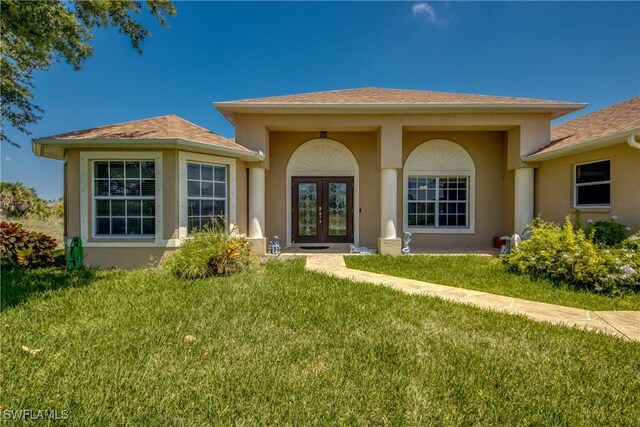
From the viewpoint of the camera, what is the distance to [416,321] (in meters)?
4.02

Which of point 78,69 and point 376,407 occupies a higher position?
point 78,69

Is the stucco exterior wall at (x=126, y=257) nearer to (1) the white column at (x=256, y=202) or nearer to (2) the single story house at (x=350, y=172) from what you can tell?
(2) the single story house at (x=350, y=172)

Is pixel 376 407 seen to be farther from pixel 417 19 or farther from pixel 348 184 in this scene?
pixel 417 19

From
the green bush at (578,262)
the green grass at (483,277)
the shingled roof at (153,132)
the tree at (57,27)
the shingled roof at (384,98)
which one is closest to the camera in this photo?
the green grass at (483,277)

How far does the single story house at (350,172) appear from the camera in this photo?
24.6 feet

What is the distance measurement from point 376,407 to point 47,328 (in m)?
4.17

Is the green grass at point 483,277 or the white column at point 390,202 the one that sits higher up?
the white column at point 390,202

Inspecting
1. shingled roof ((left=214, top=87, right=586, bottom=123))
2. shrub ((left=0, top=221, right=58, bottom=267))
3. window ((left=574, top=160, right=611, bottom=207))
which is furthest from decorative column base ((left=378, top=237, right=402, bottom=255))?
shrub ((left=0, top=221, right=58, bottom=267))

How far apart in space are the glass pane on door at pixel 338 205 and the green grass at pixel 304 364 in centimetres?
625

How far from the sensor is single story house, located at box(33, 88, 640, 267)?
295 inches

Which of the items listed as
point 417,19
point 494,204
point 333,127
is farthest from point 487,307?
point 417,19

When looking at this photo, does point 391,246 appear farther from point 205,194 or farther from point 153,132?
point 153,132

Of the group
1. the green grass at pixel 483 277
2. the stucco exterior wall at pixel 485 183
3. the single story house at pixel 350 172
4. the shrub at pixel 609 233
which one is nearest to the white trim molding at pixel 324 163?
A: the single story house at pixel 350 172

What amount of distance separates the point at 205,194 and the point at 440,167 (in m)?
8.40
